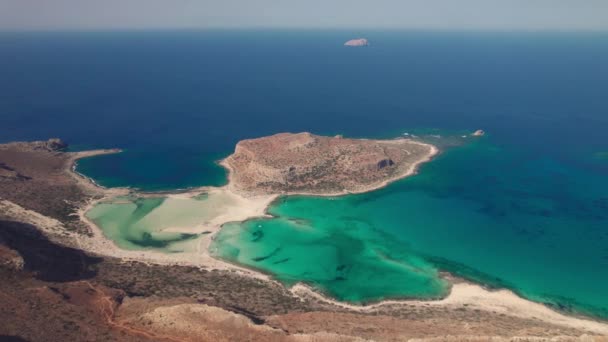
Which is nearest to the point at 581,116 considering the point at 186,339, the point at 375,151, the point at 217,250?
the point at 375,151

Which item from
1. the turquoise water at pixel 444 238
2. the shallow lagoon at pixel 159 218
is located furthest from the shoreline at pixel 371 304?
the turquoise water at pixel 444 238

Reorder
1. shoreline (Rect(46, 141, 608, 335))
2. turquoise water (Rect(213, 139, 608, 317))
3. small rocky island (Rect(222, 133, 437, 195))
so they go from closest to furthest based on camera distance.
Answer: shoreline (Rect(46, 141, 608, 335)), turquoise water (Rect(213, 139, 608, 317)), small rocky island (Rect(222, 133, 437, 195))

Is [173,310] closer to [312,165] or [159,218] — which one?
[159,218]

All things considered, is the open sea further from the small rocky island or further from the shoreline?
the small rocky island

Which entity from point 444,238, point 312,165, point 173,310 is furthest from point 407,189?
point 173,310

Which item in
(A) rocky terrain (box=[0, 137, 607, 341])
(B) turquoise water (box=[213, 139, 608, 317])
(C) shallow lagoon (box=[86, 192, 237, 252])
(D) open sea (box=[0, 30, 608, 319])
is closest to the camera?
(A) rocky terrain (box=[0, 137, 607, 341])

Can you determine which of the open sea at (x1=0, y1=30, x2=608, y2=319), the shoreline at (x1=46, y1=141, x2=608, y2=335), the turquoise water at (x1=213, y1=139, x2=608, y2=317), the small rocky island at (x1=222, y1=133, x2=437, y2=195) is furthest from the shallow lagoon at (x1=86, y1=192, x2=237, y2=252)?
the small rocky island at (x1=222, y1=133, x2=437, y2=195)

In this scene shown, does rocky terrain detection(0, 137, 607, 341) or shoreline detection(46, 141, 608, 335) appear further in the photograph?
shoreline detection(46, 141, 608, 335)

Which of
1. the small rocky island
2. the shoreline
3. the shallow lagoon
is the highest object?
the small rocky island
